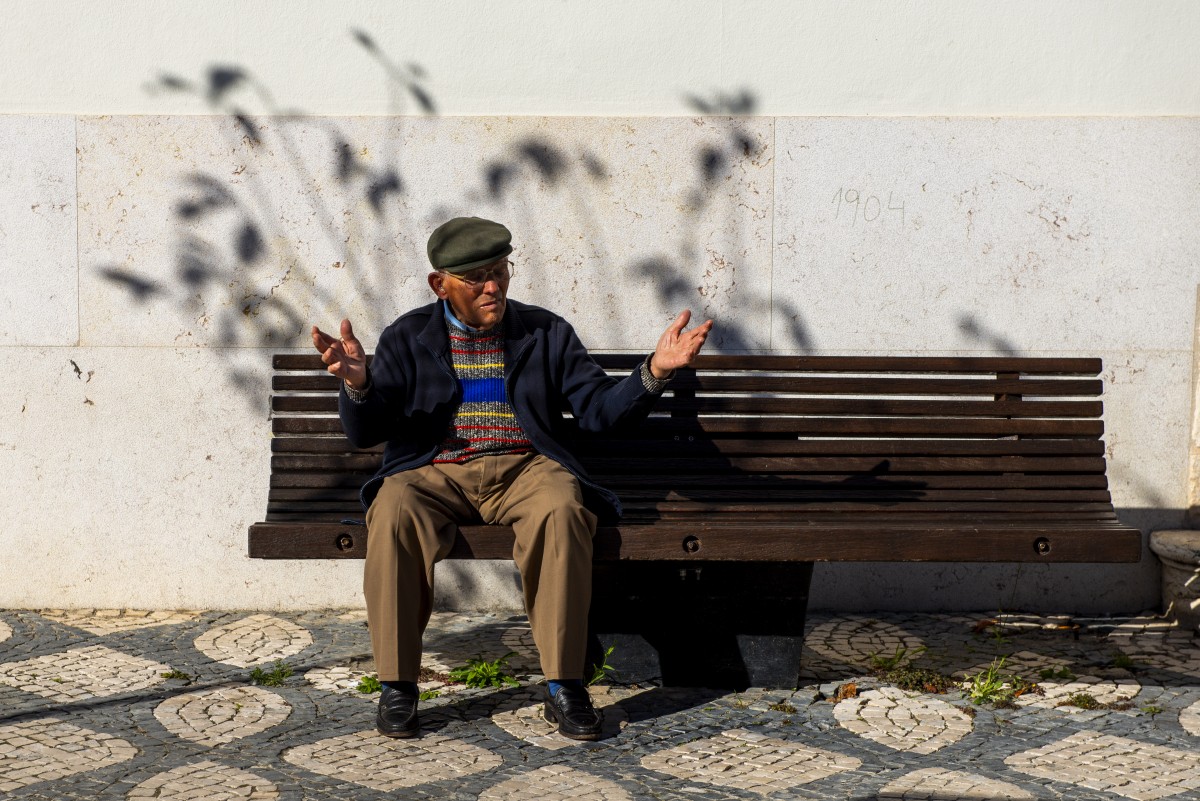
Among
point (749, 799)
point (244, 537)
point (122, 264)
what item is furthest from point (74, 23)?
point (749, 799)

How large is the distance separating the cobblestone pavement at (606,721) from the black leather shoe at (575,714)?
0.14 feet

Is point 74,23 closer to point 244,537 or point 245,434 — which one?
point 245,434

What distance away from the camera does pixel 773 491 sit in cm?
489

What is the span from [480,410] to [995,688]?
198 cm

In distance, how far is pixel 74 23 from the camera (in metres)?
5.73

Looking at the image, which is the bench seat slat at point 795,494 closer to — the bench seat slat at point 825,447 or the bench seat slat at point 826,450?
the bench seat slat at point 826,450

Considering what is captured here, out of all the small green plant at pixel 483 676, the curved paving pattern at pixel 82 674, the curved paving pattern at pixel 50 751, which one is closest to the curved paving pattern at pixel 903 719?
the small green plant at pixel 483 676

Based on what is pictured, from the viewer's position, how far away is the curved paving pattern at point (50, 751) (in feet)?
12.9

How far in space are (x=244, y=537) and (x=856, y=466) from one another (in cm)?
261

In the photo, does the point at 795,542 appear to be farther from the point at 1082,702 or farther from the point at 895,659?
the point at 1082,702

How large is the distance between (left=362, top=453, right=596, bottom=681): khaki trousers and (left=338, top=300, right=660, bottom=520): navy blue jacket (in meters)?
0.21

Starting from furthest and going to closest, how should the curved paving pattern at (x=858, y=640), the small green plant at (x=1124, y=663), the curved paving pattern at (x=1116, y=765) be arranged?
1. the curved paving pattern at (x=858, y=640)
2. the small green plant at (x=1124, y=663)
3. the curved paving pattern at (x=1116, y=765)

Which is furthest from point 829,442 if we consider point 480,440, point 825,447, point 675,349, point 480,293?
point 480,293

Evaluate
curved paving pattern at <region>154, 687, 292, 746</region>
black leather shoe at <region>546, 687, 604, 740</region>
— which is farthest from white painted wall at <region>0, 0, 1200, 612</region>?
black leather shoe at <region>546, 687, 604, 740</region>
